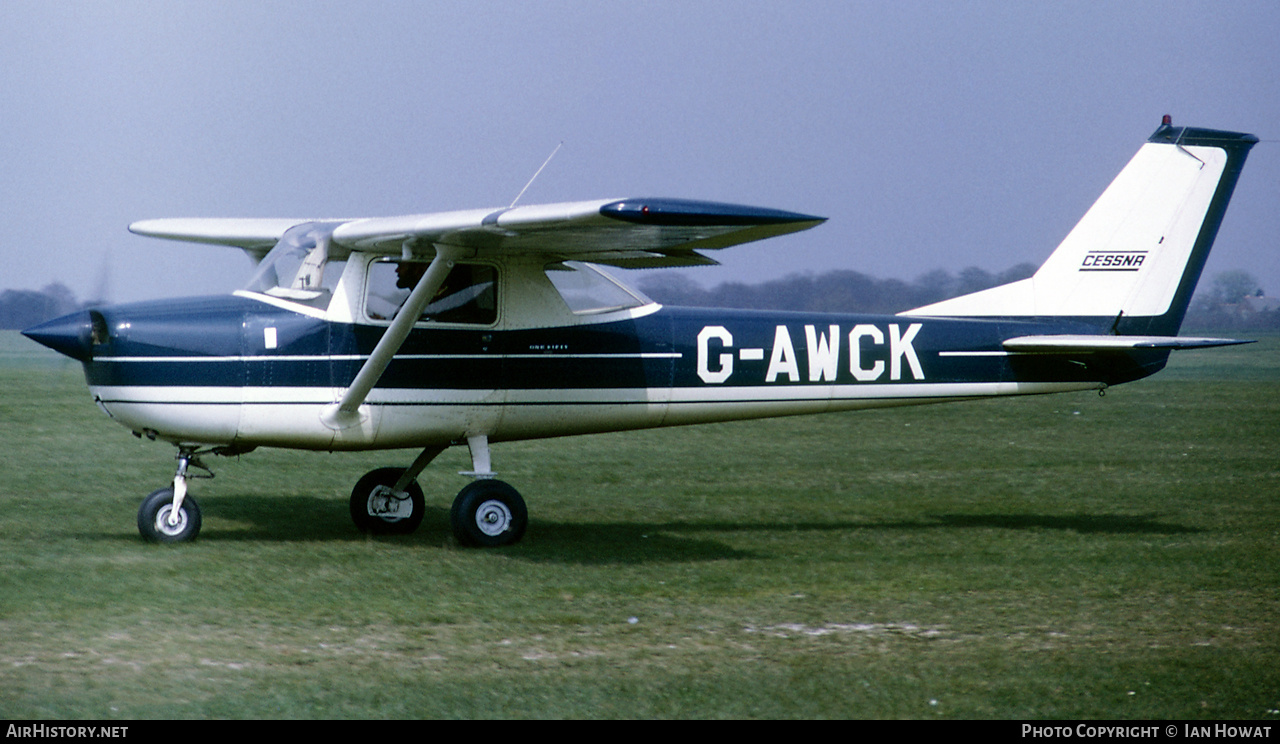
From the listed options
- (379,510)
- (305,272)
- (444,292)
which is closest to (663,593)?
(444,292)

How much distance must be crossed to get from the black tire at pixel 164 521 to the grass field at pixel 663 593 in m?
0.18

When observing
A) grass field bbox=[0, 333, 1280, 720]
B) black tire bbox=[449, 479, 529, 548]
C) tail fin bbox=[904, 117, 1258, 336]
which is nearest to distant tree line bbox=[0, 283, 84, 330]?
grass field bbox=[0, 333, 1280, 720]

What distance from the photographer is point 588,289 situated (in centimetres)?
919

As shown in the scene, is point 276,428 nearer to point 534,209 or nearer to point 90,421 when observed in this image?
point 534,209

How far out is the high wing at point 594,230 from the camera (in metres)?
6.61

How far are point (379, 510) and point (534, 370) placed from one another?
169 cm

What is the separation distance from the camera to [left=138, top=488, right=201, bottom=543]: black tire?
27.4ft

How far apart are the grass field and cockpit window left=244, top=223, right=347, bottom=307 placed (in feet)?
5.71

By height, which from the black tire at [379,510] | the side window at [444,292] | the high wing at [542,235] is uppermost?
the high wing at [542,235]

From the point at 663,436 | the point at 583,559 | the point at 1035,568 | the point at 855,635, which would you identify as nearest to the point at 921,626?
the point at 855,635

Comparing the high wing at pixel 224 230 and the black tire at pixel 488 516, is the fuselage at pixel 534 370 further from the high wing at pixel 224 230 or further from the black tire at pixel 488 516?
the high wing at pixel 224 230

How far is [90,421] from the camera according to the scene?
17.3m
